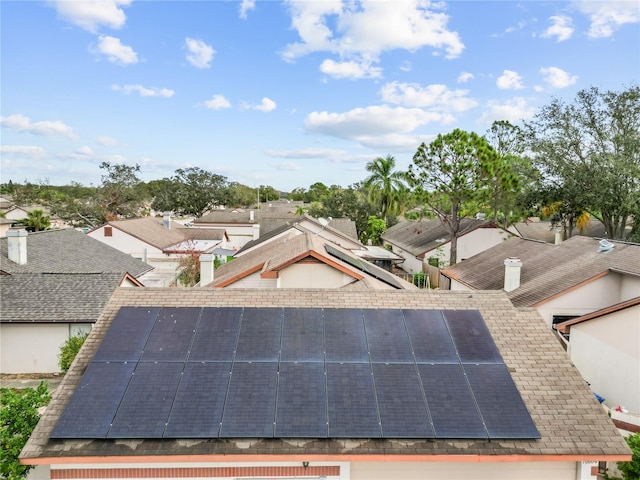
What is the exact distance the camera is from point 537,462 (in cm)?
643

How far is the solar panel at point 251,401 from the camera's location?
6049 millimetres

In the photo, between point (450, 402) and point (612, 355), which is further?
point (612, 355)

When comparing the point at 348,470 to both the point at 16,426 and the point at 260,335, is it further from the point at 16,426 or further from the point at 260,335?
the point at 16,426

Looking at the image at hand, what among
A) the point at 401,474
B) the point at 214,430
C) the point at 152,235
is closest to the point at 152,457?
the point at 214,430

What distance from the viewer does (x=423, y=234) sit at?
4659 centimetres

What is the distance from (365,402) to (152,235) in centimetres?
3984

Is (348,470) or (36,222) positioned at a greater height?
(36,222)

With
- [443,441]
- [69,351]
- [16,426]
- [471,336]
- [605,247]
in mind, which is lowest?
[69,351]

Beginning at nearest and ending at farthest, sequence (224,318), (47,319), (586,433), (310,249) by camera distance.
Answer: (586,433) < (224,318) < (310,249) < (47,319)

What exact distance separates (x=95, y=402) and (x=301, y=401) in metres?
3.13

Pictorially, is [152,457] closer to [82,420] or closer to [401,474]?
[82,420]

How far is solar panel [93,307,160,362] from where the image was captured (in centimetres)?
724

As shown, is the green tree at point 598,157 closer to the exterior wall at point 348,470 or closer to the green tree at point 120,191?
the exterior wall at point 348,470

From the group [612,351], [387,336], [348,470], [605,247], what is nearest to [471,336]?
[387,336]
